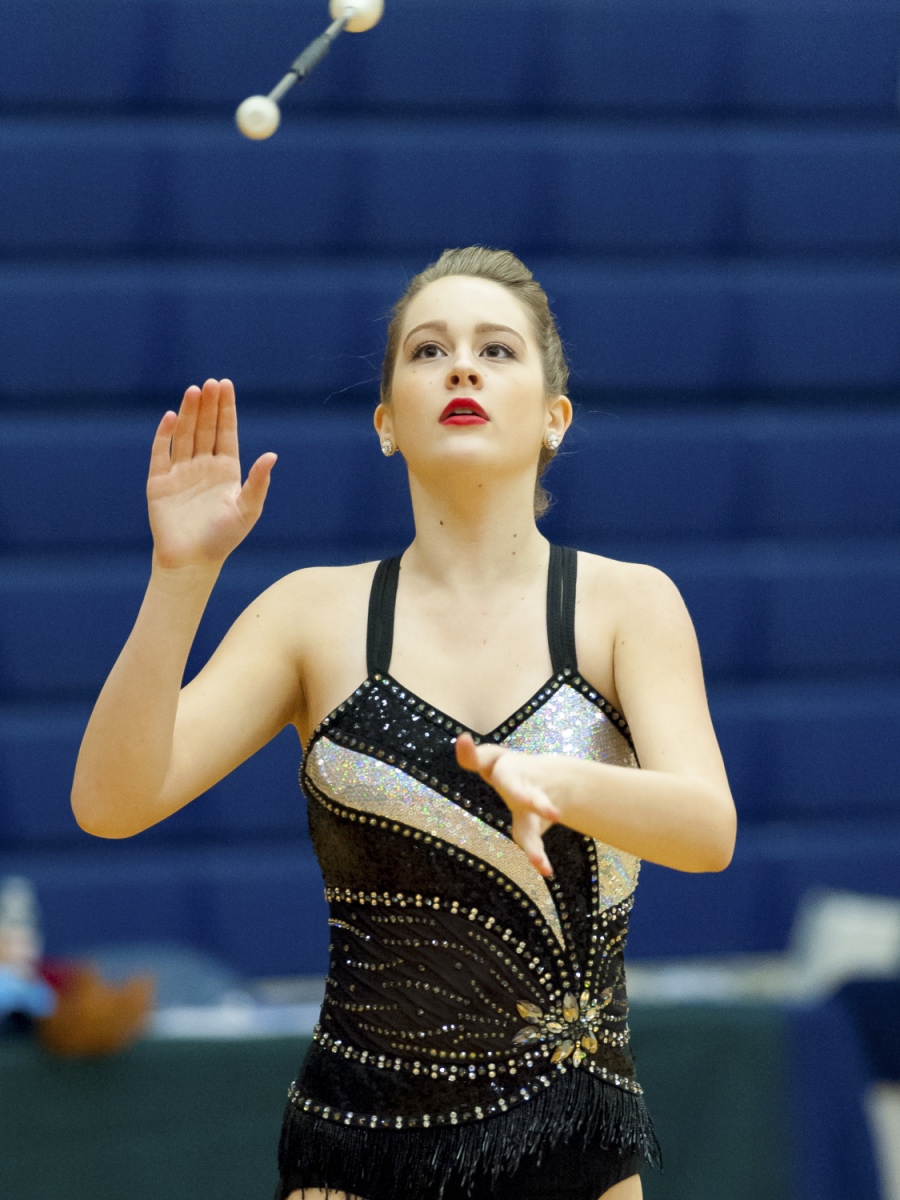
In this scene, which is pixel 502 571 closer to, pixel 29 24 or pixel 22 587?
pixel 22 587

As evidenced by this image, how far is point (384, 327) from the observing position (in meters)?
2.95

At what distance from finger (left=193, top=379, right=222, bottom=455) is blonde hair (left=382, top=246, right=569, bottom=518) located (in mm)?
188

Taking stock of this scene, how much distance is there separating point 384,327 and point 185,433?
1935mm

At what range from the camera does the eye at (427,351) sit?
116cm

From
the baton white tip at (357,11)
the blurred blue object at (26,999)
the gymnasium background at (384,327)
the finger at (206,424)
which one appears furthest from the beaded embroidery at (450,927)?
the gymnasium background at (384,327)

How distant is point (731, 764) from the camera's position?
3084 millimetres

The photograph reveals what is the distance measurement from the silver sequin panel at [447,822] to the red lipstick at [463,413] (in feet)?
0.83

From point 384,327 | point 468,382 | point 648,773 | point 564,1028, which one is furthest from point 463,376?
point 384,327

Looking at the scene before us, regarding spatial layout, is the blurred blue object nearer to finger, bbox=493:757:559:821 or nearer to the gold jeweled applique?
the gold jeweled applique

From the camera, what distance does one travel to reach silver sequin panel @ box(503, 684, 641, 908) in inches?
42.0

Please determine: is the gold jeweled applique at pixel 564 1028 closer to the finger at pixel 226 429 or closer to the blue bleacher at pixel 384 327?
the finger at pixel 226 429

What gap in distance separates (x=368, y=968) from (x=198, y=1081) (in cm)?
76

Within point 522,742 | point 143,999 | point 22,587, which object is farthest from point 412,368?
point 22,587

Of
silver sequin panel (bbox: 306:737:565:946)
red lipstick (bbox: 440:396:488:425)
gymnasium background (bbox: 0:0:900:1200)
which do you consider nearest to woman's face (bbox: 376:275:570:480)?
red lipstick (bbox: 440:396:488:425)
